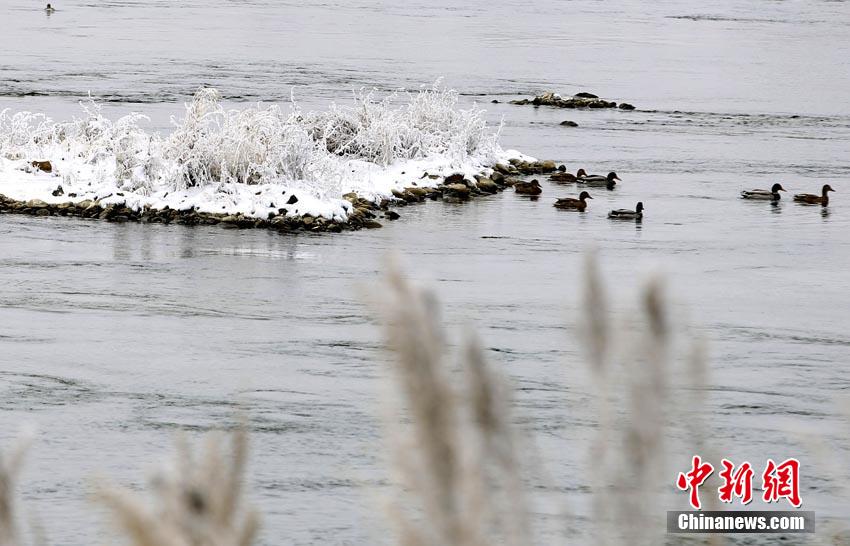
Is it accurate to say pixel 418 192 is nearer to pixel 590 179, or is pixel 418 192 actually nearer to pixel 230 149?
pixel 590 179

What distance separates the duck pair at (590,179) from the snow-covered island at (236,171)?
1.32 m

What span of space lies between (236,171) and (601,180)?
7.66 m

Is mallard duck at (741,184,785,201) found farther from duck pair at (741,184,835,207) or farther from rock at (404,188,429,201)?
rock at (404,188,429,201)

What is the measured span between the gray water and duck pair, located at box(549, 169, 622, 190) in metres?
0.44

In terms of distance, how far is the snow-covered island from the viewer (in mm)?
21641

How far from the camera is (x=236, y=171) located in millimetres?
22719

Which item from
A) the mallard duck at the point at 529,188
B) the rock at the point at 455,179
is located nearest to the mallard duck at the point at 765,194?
the mallard duck at the point at 529,188

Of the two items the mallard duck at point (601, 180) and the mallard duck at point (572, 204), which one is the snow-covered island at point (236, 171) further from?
the mallard duck at point (572, 204)

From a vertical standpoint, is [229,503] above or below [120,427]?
above

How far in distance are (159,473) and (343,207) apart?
20.4 meters

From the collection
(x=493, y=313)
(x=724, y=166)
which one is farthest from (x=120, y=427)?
(x=724, y=166)

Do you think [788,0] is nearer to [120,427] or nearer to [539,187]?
[539,187]

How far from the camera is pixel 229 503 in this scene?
1.40 m

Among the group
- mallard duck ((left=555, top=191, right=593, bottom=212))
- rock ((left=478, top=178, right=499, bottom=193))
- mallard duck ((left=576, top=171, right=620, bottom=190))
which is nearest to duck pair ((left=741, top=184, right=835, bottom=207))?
mallard duck ((left=576, top=171, right=620, bottom=190))
